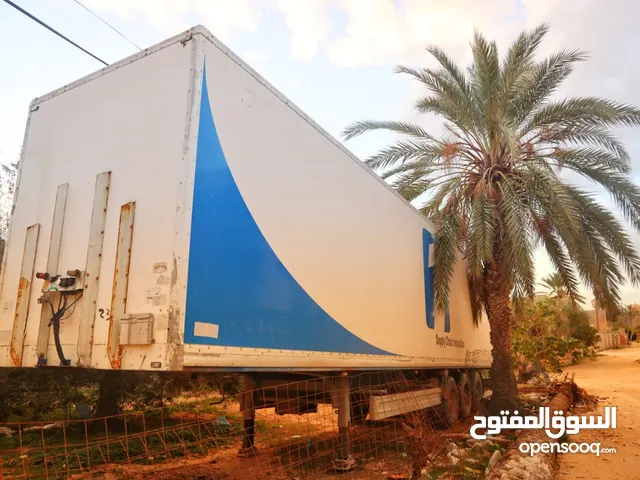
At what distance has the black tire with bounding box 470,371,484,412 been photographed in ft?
39.1

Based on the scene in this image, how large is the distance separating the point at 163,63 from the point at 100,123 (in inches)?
36.2

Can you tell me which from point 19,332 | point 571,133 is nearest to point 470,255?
point 571,133

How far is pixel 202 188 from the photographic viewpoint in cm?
415

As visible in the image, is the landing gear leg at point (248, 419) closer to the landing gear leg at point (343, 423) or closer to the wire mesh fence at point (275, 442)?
the wire mesh fence at point (275, 442)

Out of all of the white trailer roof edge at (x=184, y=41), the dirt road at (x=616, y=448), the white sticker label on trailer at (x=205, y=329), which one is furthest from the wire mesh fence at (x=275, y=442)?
the white trailer roof edge at (x=184, y=41)

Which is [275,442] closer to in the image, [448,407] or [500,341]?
[448,407]

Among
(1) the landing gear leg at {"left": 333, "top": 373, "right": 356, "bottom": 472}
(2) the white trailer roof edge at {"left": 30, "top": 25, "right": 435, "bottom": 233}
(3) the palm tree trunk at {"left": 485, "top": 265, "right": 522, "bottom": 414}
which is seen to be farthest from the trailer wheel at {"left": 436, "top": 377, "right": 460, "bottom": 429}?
(2) the white trailer roof edge at {"left": 30, "top": 25, "right": 435, "bottom": 233}

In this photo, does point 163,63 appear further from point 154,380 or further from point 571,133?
point 571,133

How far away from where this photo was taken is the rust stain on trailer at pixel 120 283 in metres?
3.93

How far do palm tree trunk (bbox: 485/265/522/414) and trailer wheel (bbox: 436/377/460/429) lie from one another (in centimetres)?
79

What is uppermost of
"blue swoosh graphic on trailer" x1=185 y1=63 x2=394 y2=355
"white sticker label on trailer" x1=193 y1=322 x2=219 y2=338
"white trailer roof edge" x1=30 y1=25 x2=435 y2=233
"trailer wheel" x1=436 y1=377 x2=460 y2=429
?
"white trailer roof edge" x1=30 y1=25 x2=435 y2=233

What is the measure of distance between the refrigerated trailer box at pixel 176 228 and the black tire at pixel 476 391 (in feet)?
22.9

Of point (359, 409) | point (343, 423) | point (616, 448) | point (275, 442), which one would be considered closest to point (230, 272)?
point (343, 423)

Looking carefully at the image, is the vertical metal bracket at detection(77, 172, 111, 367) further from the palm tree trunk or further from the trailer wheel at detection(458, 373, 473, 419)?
the trailer wheel at detection(458, 373, 473, 419)
